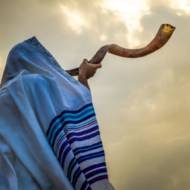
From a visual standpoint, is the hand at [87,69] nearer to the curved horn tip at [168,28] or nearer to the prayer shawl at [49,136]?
the prayer shawl at [49,136]

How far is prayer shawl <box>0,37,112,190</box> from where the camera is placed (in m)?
2.68

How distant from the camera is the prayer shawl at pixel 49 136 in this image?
2.68m

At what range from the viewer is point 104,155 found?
9.29 feet

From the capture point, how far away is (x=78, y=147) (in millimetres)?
2801

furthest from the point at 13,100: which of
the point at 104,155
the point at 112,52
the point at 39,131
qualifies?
the point at 112,52

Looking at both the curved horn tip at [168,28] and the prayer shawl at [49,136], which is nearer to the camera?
the prayer shawl at [49,136]

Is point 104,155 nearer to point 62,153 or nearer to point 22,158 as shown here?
point 62,153

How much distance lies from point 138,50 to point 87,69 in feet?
1.63

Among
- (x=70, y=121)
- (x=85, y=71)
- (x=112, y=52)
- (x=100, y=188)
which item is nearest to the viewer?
(x=100, y=188)

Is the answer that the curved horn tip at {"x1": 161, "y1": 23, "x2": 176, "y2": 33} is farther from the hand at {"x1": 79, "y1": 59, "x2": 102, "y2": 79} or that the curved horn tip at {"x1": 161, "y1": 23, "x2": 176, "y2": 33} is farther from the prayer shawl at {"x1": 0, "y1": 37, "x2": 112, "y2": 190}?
the prayer shawl at {"x1": 0, "y1": 37, "x2": 112, "y2": 190}

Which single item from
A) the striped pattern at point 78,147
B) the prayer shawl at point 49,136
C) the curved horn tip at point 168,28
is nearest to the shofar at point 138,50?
the curved horn tip at point 168,28

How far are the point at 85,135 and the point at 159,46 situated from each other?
3.44 ft

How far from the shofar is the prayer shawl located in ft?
1.22

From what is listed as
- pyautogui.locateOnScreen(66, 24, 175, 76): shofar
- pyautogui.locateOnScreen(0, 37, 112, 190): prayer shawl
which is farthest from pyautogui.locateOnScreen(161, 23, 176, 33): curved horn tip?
pyautogui.locateOnScreen(0, 37, 112, 190): prayer shawl
